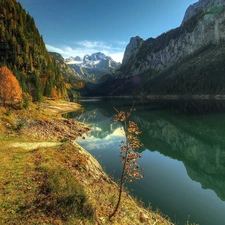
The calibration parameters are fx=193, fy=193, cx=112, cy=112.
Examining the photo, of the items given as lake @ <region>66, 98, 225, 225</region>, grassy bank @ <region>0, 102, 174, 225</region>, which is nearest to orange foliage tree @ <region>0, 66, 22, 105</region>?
lake @ <region>66, 98, 225, 225</region>

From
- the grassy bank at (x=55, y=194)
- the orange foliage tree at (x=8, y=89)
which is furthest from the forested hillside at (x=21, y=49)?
the grassy bank at (x=55, y=194)

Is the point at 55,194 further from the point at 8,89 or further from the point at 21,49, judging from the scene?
the point at 21,49

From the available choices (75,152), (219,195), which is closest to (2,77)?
(75,152)

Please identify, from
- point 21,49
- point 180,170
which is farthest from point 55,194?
point 21,49

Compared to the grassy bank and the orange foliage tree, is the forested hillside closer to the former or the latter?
the orange foliage tree

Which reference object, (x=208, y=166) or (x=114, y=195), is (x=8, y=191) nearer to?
(x=114, y=195)

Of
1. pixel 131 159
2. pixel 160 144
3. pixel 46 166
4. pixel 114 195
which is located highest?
pixel 131 159

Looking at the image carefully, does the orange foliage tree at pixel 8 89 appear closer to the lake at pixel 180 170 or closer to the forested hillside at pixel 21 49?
the forested hillside at pixel 21 49

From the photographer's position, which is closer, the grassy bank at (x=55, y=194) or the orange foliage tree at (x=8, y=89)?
the grassy bank at (x=55, y=194)

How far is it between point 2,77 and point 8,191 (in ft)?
222

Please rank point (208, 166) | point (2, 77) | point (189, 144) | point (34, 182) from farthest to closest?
point (2, 77)
point (189, 144)
point (208, 166)
point (34, 182)

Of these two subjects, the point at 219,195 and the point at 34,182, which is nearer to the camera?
the point at 34,182

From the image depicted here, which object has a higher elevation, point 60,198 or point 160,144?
point 60,198

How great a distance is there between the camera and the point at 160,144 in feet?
149
